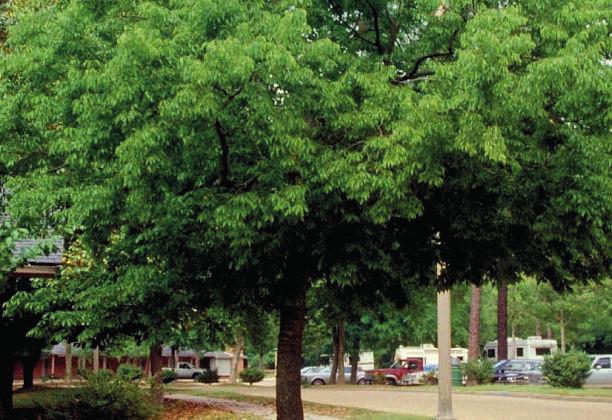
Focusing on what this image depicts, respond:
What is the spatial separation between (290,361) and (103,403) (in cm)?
649

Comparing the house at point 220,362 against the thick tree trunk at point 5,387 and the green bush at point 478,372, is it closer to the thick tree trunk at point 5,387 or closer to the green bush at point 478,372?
the green bush at point 478,372

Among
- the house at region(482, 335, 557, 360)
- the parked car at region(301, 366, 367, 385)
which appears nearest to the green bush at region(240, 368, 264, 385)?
the parked car at region(301, 366, 367, 385)

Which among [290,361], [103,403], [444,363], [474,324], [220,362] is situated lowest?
[220,362]

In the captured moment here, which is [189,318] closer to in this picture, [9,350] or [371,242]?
[9,350]

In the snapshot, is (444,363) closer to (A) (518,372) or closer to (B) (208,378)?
(A) (518,372)

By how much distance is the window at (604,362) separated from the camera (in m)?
45.5

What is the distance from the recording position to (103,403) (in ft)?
60.5

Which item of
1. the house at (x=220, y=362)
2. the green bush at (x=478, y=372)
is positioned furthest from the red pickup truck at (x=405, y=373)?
the house at (x=220, y=362)

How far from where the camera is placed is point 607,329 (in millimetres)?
74562

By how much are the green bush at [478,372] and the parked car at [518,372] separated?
360 centimetres

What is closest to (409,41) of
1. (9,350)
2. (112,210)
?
→ (112,210)

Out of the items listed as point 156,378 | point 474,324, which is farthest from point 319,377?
point 156,378

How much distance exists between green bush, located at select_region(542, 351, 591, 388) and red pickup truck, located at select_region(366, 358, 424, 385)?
704 inches

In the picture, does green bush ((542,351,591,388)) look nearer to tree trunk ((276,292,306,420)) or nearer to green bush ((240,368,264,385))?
tree trunk ((276,292,306,420))
